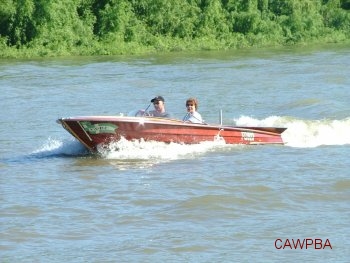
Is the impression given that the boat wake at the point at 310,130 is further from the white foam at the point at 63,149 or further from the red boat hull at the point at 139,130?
the white foam at the point at 63,149

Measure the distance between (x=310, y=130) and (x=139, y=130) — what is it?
203 inches

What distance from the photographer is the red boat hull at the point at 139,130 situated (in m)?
15.7

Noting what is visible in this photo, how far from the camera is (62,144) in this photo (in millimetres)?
17156

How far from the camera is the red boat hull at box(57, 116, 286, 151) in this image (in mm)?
15727

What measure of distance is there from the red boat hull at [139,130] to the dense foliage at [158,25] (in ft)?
87.6

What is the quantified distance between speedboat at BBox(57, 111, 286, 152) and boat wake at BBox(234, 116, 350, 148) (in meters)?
2.13

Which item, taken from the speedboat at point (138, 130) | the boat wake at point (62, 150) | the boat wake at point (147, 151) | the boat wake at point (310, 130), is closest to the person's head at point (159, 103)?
the speedboat at point (138, 130)

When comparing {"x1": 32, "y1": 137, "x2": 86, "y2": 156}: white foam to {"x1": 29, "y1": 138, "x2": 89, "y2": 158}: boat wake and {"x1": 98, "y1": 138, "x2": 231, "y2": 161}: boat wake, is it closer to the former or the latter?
{"x1": 29, "y1": 138, "x2": 89, "y2": 158}: boat wake

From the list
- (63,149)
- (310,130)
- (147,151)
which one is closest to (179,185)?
(147,151)

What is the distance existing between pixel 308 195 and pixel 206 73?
2022 centimetres

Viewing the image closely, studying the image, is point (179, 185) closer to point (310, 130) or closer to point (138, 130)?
point (138, 130)

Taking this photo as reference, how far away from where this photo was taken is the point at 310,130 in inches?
775

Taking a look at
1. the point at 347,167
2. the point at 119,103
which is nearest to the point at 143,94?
the point at 119,103

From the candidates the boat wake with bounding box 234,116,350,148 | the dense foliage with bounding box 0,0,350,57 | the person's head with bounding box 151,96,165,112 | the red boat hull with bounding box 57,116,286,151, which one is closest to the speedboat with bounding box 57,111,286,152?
the red boat hull with bounding box 57,116,286,151
